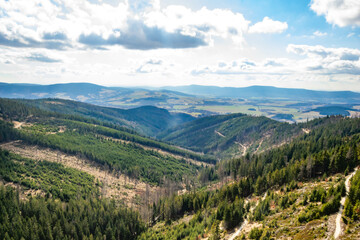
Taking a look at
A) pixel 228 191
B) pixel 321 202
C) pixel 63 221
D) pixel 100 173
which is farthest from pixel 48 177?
pixel 321 202

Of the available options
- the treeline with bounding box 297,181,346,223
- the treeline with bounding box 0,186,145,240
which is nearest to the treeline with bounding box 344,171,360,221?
the treeline with bounding box 297,181,346,223

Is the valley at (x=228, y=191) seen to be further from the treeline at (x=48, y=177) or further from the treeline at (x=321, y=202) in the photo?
the treeline at (x=48, y=177)

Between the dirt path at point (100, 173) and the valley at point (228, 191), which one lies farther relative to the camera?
the dirt path at point (100, 173)

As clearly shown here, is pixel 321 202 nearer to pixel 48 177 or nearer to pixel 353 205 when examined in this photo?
pixel 353 205

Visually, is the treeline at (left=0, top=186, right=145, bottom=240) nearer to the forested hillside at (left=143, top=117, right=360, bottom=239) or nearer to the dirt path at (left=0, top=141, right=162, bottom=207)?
the forested hillside at (left=143, top=117, right=360, bottom=239)


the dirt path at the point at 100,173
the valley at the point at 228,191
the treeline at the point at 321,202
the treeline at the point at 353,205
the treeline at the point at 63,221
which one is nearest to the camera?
the treeline at the point at 353,205

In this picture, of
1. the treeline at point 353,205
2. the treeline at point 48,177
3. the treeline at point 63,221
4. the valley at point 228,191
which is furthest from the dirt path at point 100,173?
the treeline at point 353,205

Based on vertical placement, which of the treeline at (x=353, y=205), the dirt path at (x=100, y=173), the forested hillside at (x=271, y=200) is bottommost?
the dirt path at (x=100, y=173)
